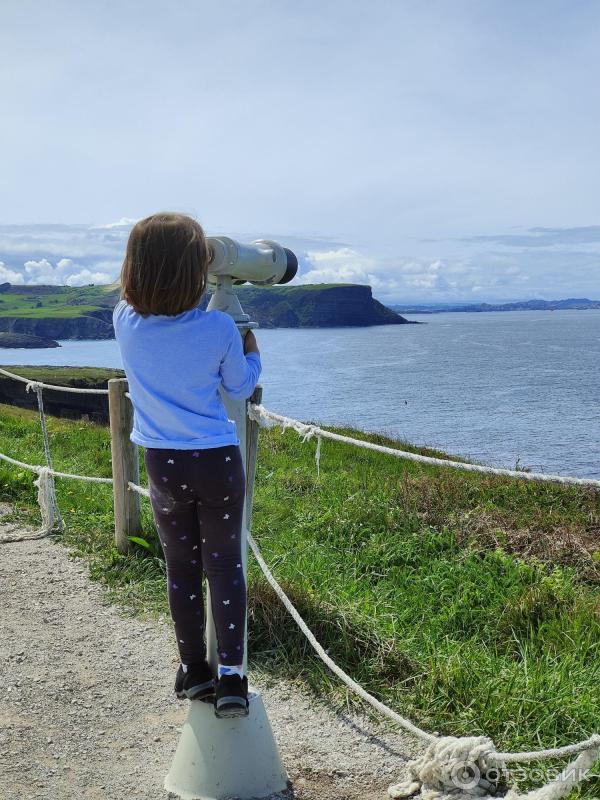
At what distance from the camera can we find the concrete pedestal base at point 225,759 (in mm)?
2865

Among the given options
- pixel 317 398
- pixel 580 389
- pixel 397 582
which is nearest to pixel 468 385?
pixel 580 389

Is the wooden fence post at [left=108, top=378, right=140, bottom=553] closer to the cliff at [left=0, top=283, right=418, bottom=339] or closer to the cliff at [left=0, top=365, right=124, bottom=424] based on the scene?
the cliff at [left=0, top=365, right=124, bottom=424]

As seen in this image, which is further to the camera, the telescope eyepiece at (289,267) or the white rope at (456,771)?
the telescope eyepiece at (289,267)

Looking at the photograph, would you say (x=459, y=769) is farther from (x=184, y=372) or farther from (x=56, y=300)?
(x=56, y=300)

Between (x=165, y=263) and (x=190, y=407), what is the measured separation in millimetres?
512

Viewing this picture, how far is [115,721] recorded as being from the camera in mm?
3461

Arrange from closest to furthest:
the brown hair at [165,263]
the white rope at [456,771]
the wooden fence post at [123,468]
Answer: the brown hair at [165,263] < the white rope at [456,771] < the wooden fence post at [123,468]

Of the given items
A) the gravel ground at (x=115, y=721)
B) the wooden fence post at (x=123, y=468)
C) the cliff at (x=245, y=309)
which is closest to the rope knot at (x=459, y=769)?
the gravel ground at (x=115, y=721)

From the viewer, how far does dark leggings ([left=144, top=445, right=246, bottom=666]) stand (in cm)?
271

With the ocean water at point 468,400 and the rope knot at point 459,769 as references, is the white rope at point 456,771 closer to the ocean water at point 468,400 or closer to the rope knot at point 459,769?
the rope knot at point 459,769

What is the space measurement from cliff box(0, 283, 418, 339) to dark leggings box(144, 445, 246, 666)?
94517 mm

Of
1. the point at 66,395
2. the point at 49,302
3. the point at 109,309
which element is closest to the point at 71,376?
the point at 66,395

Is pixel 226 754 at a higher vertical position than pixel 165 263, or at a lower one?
lower

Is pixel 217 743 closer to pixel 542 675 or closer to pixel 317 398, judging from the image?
pixel 542 675
